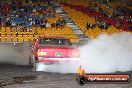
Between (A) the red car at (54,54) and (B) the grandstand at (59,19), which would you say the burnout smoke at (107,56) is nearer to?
(A) the red car at (54,54)

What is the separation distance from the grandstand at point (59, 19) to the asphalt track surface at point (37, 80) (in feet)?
47.1

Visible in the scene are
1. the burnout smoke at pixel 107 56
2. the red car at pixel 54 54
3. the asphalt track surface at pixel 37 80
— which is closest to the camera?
the asphalt track surface at pixel 37 80

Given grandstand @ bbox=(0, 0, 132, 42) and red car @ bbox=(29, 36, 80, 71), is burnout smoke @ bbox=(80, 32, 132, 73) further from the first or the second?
grandstand @ bbox=(0, 0, 132, 42)

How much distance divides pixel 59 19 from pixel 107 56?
56.1ft

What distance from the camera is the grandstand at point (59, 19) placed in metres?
29.5

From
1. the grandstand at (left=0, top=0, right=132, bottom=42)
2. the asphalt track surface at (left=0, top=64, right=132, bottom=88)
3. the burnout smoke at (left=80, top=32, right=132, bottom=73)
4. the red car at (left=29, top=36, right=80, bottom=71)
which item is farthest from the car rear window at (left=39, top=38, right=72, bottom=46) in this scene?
the grandstand at (left=0, top=0, right=132, bottom=42)

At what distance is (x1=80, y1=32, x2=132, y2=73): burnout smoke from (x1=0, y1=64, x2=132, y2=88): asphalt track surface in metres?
1.81

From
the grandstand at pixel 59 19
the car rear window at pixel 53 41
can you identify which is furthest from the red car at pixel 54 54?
the grandstand at pixel 59 19

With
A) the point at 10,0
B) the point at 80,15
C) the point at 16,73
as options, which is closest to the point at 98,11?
the point at 80,15

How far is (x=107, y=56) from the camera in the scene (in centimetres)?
1555

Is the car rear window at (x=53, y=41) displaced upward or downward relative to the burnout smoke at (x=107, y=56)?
upward

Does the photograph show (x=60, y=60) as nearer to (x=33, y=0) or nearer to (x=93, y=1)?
(x=33, y=0)

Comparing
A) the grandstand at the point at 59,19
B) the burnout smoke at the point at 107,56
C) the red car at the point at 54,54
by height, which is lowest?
the grandstand at the point at 59,19

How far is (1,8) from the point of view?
107 ft
